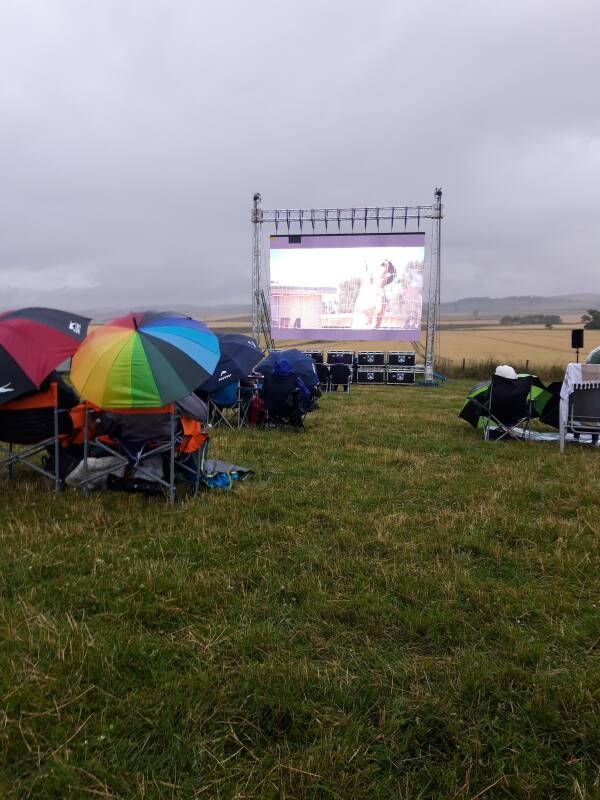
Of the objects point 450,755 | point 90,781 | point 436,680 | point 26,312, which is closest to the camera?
point 90,781

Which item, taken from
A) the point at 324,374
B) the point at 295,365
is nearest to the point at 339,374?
the point at 324,374

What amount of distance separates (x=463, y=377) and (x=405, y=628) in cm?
2336

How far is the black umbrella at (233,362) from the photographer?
25.3 ft

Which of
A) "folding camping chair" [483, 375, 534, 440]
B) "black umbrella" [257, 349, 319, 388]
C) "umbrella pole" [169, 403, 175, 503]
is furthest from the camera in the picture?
"black umbrella" [257, 349, 319, 388]

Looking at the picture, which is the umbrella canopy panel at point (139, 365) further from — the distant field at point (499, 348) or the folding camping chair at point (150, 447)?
the distant field at point (499, 348)

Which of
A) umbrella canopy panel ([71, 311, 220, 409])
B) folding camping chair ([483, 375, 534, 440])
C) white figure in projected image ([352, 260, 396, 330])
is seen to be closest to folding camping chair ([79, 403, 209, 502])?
umbrella canopy panel ([71, 311, 220, 409])

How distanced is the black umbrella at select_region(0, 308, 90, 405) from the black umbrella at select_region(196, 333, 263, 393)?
334 centimetres

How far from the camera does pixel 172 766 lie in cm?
178

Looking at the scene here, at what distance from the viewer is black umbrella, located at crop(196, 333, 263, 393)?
770cm

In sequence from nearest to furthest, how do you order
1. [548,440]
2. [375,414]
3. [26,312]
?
[26,312]
[548,440]
[375,414]

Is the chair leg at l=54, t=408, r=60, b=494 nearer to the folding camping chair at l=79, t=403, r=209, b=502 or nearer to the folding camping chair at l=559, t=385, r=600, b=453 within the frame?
the folding camping chair at l=79, t=403, r=209, b=502

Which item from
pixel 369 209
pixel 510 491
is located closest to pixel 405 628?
pixel 510 491

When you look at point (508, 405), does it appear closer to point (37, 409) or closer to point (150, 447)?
point (150, 447)

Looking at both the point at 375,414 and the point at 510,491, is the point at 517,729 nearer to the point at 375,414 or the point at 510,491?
the point at 510,491
